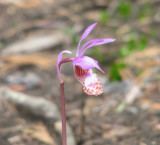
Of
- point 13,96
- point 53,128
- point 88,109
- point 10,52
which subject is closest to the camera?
point 53,128

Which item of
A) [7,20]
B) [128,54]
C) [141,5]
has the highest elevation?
[141,5]

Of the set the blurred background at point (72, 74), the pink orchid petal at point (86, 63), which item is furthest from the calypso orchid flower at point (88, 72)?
the blurred background at point (72, 74)

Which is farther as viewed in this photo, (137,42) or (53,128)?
(137,42)

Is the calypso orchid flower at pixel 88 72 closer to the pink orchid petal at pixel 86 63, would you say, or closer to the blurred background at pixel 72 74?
the pink orchid petal at pixel 86 63

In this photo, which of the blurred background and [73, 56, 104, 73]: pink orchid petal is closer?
[73, 56, 104, 73]: pink orchid petal

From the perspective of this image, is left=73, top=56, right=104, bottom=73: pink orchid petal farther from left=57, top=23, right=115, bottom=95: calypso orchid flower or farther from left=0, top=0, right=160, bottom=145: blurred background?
left=0, top=0, right=160, bottom=145: blurred background

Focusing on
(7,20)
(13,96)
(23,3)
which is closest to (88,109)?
(13,96)


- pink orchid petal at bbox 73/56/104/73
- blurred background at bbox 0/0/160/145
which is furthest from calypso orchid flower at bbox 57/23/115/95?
blurred background at bbox 0/0/160/145

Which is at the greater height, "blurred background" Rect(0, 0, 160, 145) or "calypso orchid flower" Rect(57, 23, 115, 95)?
"blurred background" Rect(0, 0, 160, 145)

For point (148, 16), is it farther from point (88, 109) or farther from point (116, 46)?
point (88, 109)
